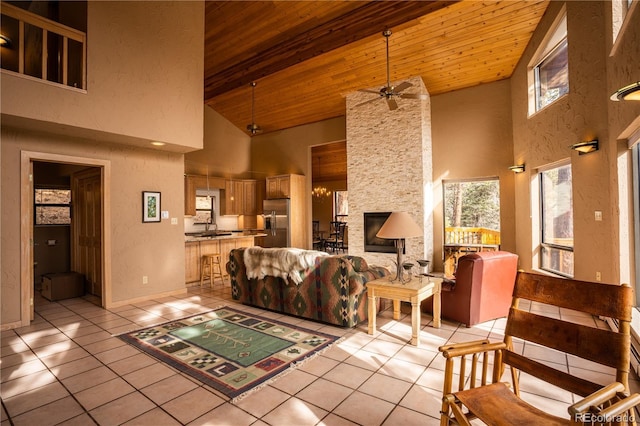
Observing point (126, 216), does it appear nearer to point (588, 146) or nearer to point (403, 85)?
point (403, 85)

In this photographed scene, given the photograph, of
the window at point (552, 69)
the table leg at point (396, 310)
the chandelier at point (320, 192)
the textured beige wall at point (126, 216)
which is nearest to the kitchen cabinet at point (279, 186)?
the textured beige wall at point (126, 216)

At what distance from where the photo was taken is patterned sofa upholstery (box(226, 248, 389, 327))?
378cm

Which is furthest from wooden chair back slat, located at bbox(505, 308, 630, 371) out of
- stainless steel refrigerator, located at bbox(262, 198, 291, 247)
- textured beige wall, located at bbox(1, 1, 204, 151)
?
stainless steel refrigerator, located at bbox(262, 198, 291, 247)

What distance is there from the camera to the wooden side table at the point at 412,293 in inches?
133

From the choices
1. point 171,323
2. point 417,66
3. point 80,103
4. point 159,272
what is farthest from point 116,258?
point 417,66

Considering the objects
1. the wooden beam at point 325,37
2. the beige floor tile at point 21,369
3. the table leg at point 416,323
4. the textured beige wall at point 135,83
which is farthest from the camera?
the wooden beam at point 325,37

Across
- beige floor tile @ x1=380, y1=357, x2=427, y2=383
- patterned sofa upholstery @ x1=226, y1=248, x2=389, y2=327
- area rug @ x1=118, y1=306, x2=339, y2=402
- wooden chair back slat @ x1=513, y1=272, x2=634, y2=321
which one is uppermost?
wooden chair back slat @ x1=513, y1=272, x2=634, y2=321

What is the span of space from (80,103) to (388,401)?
4.92 metres

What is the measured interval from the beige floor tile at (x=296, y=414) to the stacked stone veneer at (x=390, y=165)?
4937 mm

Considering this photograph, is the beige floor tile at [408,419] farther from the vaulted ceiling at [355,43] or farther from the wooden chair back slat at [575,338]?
the vaulted ceiling at [355,43]

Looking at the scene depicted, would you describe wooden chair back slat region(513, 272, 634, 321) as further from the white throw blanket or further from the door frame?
the door frame

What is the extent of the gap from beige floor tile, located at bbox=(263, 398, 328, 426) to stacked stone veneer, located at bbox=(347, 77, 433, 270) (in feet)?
16.2

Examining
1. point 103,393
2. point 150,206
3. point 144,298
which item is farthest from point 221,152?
point 103,393

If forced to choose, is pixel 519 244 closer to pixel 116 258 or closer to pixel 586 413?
pixel 586 413
